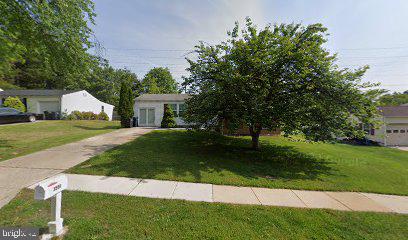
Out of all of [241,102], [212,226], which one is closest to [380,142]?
[241,102]

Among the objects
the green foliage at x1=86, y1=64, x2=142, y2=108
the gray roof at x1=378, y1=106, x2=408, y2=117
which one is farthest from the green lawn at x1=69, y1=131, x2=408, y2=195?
the green foliage at x1=86, y1=64, x2=142, y2=108

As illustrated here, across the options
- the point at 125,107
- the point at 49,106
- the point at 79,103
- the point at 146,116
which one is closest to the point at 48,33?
the point at 125,107

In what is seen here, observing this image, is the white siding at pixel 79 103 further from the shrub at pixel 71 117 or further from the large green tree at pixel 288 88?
the large green tree at pixel 288 88

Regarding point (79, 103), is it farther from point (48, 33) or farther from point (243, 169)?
point (243, 169)

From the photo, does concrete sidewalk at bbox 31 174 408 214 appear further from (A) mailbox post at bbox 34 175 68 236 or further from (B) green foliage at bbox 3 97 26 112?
(B) green foliage at bbox 3 97 26 112

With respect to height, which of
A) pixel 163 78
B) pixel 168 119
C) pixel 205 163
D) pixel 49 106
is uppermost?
pixel 163 78

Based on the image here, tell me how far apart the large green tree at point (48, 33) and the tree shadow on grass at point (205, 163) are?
204 inches

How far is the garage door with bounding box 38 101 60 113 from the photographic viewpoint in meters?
22.5

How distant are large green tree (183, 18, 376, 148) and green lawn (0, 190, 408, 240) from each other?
388cm

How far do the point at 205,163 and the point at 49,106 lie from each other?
24021 millimetres

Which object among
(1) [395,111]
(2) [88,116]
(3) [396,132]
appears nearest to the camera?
(3) [396,132]

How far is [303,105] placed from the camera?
24.5 ft

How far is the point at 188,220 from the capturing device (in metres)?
3.44

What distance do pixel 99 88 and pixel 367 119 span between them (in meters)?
48.5
